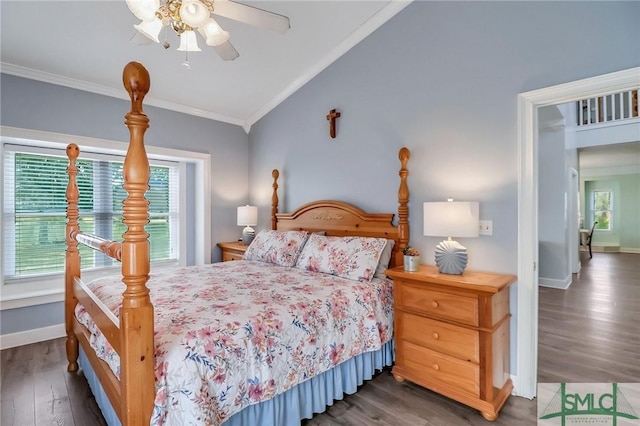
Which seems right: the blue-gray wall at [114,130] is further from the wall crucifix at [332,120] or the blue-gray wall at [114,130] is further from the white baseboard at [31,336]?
the wall crucifix at [332,120]

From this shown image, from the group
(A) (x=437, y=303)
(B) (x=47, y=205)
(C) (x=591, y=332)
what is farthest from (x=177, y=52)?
(C) (x=591, y=332)

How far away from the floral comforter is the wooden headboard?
1.76 feet

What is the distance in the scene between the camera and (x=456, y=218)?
7.34 feet

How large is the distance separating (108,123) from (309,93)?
2.29 m

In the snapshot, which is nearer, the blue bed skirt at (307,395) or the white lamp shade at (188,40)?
the blue bed skirt at (307,395)

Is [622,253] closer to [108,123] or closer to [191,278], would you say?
[191,278]

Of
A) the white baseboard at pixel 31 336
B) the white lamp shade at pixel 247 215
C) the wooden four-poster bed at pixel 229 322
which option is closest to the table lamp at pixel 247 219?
the white lamp shade at pixel 247 215

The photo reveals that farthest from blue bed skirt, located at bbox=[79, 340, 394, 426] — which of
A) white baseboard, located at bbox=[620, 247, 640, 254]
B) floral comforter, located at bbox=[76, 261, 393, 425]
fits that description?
white baseboard, located at bbox=[620, 247, 640, 254]

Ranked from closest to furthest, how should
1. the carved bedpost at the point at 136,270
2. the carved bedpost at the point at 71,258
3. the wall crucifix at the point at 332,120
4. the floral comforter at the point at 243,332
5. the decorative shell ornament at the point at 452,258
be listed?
the carved bedpost at the point at 136,270, the floral comforter at the point at 243,332, the decorative shell ornament at the point at 452,258, the carved bedpost at the point at 71,258, the wall crucifix at the point at 332,120

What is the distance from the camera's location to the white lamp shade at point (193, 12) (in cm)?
168

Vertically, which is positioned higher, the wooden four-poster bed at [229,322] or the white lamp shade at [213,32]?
the white lamp shade at [213,32]

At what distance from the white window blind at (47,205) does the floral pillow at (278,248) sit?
184cm

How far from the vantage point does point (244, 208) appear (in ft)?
14.2

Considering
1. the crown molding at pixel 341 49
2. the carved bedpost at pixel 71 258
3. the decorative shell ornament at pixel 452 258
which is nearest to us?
the decorative shell ornament at pixel 452 258
